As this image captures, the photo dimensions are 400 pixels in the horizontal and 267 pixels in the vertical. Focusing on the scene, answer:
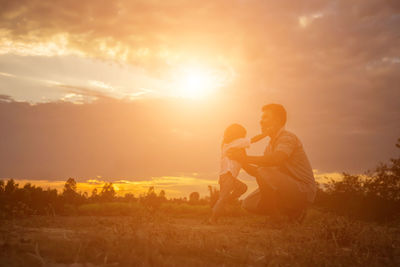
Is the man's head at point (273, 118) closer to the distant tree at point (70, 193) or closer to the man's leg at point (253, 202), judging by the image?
the man's leg at point (253, 202)

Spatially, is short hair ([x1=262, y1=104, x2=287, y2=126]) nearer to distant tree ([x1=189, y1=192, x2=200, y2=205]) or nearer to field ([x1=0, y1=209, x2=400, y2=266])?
field ([x1=0, y1=209, x2=400, y2=266])

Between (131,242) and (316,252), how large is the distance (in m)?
2.06

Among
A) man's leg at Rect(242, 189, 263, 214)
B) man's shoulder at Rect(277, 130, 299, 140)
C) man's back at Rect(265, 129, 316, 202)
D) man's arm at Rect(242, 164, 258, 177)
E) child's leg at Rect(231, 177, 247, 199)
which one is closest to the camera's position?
man's shoulder at Rect(277, 130, 299, 140)

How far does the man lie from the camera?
624 cm

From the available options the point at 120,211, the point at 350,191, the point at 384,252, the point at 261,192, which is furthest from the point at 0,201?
the point at 350,191

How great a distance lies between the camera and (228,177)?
7805 millimetres

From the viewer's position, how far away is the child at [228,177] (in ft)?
25.2

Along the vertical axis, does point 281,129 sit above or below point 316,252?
above

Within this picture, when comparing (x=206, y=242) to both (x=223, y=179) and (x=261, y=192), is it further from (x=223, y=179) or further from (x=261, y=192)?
(x=223, y=179)

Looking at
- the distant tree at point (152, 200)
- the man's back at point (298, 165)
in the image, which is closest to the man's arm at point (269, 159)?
the man's back at point (298, 165)

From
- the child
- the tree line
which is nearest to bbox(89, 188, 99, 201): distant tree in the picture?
the tree line

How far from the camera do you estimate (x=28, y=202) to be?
9.57m

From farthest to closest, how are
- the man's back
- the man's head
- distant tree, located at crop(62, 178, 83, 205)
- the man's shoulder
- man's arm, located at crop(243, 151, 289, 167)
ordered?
distant tree, located at crop(62, 178, 83, 205) < the man's head < the man's back < the man's shoulder < man's arm, located at crop(243, 151, 289, 167)

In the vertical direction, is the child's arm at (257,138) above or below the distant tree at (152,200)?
above
